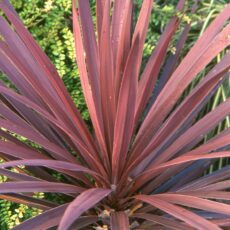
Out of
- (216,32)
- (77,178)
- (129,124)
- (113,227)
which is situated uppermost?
(216,32)

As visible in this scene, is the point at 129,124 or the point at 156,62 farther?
the point at 156,62

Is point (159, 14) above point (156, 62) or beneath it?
above

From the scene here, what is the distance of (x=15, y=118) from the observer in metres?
1.35

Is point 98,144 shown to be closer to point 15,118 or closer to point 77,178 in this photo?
point 77,178

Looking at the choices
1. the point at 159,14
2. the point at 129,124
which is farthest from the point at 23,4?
the point at 129,124

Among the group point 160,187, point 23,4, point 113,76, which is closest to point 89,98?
point 113,76

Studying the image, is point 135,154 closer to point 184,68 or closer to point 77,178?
point 77,178

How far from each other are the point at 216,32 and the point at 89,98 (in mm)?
468

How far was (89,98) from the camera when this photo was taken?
1321mm

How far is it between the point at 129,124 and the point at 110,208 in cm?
31

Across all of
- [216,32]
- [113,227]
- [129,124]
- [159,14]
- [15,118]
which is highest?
→ [159,14]

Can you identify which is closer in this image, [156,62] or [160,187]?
[156,62]

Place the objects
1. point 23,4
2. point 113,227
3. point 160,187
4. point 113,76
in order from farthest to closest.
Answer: point 23,4, point 160,187, point 113,76, point 113,227

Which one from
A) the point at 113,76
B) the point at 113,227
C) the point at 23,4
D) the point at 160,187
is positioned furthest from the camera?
the point at 23,4
